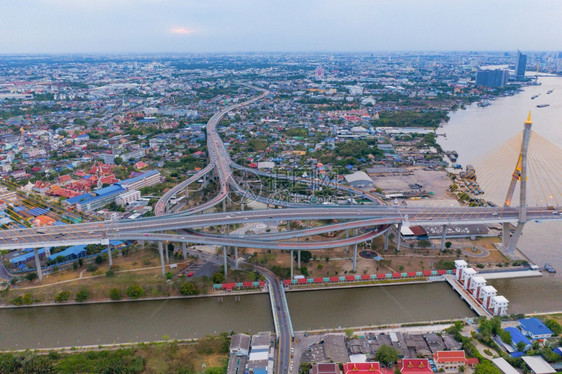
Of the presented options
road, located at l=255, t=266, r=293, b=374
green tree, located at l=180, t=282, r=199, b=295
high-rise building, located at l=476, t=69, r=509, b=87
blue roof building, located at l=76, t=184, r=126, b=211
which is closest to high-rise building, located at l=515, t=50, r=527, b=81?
high-rise building, located at l=476, t=69, r=509, b=87

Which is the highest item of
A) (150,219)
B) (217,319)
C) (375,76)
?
(375,76)

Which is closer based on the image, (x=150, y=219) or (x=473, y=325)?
(x=473, y=325)

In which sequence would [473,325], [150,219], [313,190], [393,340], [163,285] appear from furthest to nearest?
[313,190] → [150,219] → [163,285] → [473,325] → [393,340]

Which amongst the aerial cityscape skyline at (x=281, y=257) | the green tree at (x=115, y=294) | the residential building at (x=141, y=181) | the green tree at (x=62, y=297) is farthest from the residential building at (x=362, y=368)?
the residential building at (x=141, y=181)

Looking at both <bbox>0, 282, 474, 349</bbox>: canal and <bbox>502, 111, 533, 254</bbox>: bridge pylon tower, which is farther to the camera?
<bbox>502, 111, 533, 254</bbox>: bridge pylon tower

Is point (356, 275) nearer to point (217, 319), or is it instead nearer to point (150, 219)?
point (217, 319)

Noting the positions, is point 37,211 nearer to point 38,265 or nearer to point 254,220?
point 38,265

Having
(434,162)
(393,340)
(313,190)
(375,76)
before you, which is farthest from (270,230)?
(375,76)

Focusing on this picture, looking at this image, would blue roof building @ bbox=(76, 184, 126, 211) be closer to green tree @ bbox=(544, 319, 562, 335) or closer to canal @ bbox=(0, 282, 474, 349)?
canal @ bbox=(0, 282, 474, 349)
